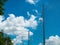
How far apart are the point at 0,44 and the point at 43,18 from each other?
41.1 meters

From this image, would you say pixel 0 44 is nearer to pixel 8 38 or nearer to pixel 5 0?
pixel 5 0

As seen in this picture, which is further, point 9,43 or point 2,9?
point 9,43

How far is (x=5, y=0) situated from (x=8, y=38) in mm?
91249

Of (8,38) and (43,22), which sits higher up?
(8,38)

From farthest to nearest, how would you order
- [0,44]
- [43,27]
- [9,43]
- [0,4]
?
[9,43] → [0,44] → [0,4] → [43,27]

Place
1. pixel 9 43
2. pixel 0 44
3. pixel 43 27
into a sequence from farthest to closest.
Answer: pixel 9 43 < pixel 0 44 < pixel 43 27

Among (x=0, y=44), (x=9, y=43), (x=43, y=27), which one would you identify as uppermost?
(x=9, y=43)

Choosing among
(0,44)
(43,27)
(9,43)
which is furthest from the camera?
(9,43)

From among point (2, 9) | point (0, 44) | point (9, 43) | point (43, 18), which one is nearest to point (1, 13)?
point (2, 9)

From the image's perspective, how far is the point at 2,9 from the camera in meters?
40.7

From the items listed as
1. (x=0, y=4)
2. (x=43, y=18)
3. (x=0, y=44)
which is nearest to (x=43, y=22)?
(x=43, y=18)

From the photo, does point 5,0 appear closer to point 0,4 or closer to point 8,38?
point 0,4

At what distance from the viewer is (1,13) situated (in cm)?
4022

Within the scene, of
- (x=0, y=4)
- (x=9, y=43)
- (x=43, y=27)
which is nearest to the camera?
(x=43, y=27)
